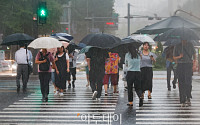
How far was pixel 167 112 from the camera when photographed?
1055cm

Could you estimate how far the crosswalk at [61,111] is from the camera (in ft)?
30.4

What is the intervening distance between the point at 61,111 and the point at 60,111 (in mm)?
26

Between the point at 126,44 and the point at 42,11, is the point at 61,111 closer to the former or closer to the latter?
the point at 126,44

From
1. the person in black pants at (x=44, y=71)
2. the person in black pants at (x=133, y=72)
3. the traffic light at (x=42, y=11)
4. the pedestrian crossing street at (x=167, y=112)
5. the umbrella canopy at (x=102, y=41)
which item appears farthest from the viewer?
the traffic light at (x=42, y=11)

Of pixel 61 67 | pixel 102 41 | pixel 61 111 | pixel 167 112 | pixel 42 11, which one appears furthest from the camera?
pixel 42 11

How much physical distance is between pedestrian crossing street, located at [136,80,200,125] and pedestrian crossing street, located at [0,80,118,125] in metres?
0.84

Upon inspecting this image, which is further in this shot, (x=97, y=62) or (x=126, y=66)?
(x=97, y=62)

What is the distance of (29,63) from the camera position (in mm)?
15508

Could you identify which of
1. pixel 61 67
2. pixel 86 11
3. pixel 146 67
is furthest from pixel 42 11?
pixel 86 11

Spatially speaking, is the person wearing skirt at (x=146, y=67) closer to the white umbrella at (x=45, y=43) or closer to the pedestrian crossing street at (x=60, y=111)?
the pedestrian crossing street at (x=60, y=111)

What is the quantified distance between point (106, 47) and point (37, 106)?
8.94ft

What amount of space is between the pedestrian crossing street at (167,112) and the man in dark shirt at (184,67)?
0.36m

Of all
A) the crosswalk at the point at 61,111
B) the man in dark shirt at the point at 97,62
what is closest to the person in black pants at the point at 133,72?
the crosswalk at the point at 61,111

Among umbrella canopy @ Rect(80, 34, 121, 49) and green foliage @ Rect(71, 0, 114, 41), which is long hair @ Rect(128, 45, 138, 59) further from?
green foliage @ Rect(71, 0, 114, 41)
